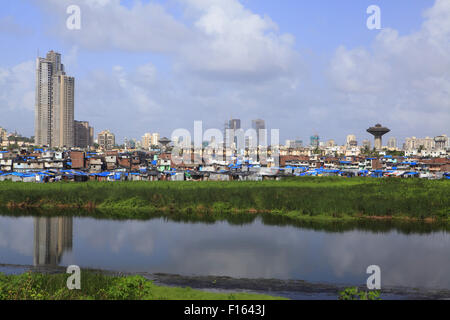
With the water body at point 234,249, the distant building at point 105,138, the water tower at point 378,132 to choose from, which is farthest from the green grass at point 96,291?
the distant building at point 105,138

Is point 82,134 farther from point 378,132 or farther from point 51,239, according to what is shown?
point 51,239

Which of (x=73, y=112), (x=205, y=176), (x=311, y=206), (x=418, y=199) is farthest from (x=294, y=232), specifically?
(x=73, y=112)

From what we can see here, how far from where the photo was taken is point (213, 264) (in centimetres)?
1673

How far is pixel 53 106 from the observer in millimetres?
111188

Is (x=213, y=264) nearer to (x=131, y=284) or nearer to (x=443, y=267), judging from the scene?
(x=131, y=284)

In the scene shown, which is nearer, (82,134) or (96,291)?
(96,291)

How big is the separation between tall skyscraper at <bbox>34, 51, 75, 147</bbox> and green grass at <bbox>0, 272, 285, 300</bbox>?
105 metres

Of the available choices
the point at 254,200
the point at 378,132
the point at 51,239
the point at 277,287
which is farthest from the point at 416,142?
the point at 277,287

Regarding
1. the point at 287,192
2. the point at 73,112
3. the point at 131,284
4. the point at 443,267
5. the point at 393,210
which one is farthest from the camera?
the point at 73,112

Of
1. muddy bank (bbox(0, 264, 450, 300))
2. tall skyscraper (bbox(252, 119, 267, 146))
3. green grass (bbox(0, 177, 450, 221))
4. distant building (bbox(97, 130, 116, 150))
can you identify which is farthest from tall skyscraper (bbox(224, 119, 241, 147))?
muddy bank (bbox(0, 264, 450, 300))

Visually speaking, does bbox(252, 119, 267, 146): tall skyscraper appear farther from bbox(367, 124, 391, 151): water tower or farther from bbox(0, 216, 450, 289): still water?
bbox(0, 216, 450, 289): still water

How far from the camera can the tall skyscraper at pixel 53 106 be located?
109m

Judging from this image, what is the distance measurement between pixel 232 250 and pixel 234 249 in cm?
21
